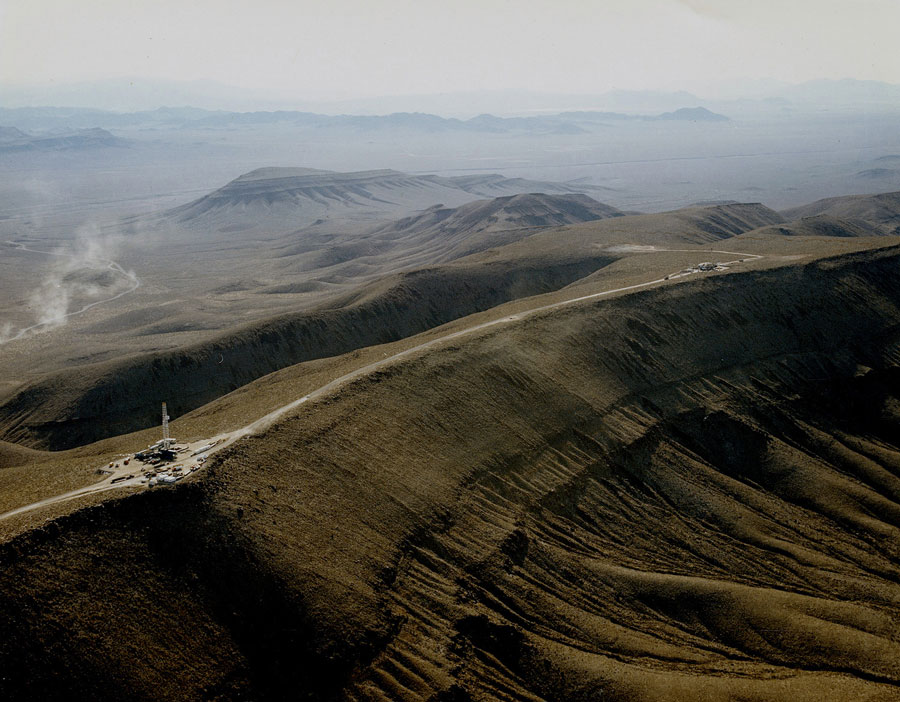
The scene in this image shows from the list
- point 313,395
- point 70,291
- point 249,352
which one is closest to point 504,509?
point 313,395

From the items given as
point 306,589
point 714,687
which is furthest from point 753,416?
point 306,589

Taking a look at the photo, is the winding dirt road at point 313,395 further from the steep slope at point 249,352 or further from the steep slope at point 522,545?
the steep slope at point 249,352

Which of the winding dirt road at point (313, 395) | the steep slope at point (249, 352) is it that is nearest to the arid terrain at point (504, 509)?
the winding dirt road at point (313, 395)

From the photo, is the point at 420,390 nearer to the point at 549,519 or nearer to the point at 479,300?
the point at 549,519

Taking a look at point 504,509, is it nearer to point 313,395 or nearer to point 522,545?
point 522,545

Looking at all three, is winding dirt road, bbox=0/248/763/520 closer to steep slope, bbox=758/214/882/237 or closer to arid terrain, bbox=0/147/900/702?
arid terrain, bbox=0/147/900/702

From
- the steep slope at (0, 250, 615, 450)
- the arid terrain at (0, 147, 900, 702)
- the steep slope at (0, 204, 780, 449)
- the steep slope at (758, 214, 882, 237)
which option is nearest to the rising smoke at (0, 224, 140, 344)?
the steep slope at (0, 250, 615, 450)
